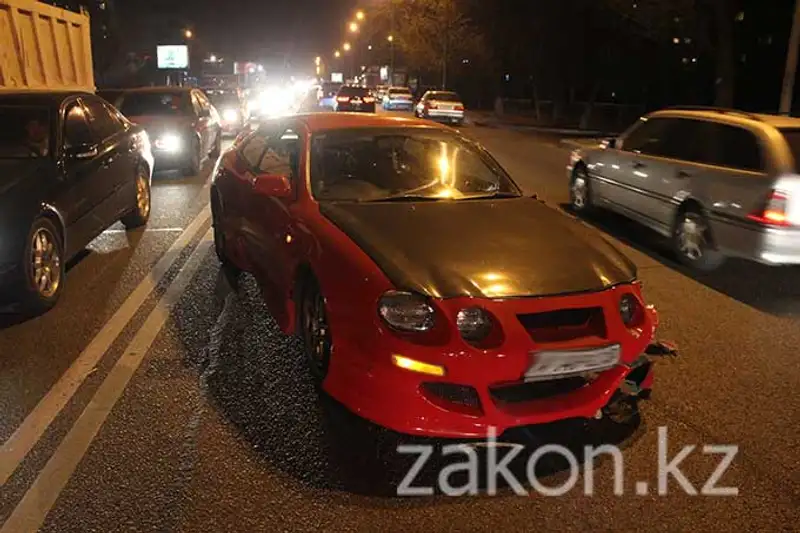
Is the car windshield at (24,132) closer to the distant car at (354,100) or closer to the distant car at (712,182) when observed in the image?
the distant car at (712,182)

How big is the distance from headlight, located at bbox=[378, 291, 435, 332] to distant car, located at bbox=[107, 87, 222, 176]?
1079 cm

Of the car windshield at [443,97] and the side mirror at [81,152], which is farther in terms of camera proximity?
the car windshield at [443,97]

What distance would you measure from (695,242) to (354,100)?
103 feet

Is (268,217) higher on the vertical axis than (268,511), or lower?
higher

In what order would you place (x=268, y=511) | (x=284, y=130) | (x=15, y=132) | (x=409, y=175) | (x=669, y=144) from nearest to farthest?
(x=268, y=511)
(x=409, y=175)
(x=284, y=130)
(x=15, y=132)
(x=669, y=144)

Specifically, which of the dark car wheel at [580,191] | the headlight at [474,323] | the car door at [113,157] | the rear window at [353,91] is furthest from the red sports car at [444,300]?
the rear window at [353,91]

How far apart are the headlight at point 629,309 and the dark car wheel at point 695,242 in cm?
397

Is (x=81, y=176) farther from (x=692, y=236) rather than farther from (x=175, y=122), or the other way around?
(x=175, y=122)

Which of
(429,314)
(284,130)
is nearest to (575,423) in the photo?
(429,314)

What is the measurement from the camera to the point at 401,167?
5.65m

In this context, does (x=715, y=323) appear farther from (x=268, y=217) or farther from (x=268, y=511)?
(x=268, y=511)

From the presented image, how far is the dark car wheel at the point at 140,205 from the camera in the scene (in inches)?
372

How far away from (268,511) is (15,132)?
212 inches

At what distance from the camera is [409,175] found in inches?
219
